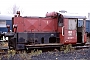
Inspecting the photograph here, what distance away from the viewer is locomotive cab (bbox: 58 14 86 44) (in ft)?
41.7

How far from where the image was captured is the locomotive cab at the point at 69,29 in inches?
501

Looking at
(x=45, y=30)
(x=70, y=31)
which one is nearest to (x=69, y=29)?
(x=70, y=31)

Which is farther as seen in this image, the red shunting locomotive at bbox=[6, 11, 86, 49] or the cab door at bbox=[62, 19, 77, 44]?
the cab door at bbox=[62, 19, 77, 44]

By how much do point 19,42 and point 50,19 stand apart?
2.79 meters

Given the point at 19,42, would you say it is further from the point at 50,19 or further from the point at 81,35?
the point at 81,35

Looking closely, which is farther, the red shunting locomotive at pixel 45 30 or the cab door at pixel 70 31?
the cab door at pixel 70 31

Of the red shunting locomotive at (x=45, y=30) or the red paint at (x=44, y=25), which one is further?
the red paint at (x=44, y=25)

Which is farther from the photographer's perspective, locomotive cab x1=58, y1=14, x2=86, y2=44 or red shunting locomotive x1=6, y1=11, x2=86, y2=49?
locomotive cab x1=58, y1=14, x2=86, y2=44

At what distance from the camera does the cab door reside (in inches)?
500

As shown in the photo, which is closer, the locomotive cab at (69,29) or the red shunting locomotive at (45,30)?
the red shunting locomotive at (45,30)

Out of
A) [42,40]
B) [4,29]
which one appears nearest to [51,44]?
[42,40]

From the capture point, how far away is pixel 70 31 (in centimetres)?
1283

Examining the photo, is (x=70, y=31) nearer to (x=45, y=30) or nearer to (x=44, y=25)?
(x=45, y=30)

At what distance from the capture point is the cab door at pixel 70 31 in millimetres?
12711
